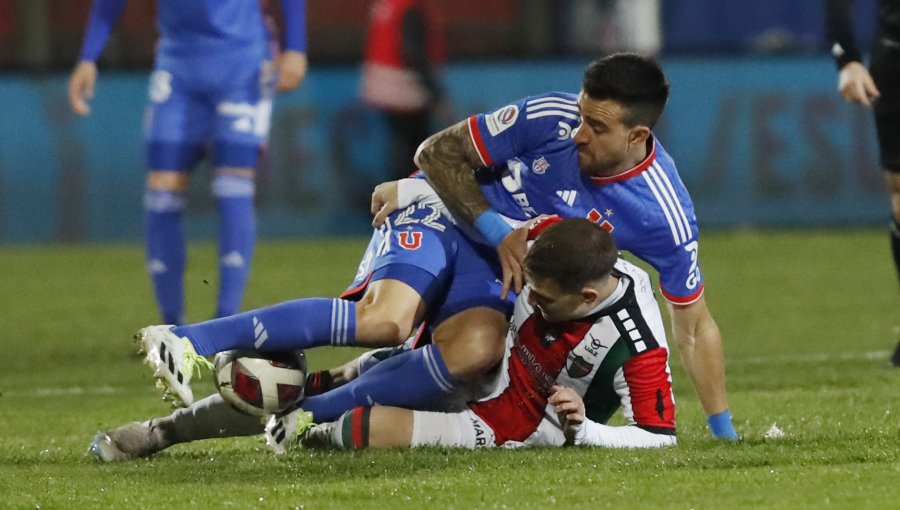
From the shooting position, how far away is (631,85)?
5430mm

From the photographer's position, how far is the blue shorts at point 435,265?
18.2 feet

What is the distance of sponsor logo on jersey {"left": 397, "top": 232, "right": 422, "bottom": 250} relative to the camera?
5652 mm

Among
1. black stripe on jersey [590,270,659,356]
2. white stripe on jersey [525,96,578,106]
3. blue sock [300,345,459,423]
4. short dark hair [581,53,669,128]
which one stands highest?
short dark hair [581,53,669,128]

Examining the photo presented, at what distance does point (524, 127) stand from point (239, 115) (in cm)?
301

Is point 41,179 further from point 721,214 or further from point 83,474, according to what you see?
point 83,474

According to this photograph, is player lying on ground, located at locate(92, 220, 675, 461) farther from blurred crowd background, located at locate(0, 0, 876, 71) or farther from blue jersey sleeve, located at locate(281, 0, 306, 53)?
blurred crowd background, located at locate(0, 0, 876, 71)

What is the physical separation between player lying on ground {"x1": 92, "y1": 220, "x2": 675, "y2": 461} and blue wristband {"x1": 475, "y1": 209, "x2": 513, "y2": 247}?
0.22 m

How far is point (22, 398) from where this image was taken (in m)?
7.02

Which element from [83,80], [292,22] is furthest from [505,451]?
[83,80]

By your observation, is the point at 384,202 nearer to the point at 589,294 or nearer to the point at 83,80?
the point at 589,294

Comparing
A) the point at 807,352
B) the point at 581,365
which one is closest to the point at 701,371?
the point at 581,365

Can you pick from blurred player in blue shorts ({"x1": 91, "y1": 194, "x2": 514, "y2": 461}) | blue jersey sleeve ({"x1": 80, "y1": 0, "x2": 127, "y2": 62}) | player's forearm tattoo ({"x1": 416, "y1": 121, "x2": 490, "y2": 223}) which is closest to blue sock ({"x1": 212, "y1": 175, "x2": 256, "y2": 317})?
blue jersey sleeve ({"x1": 80, "y1": 0, "x2": 127, "y2": 62})

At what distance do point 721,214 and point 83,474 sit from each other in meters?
10.8

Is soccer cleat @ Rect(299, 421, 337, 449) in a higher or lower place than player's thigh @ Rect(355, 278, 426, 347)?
lower
